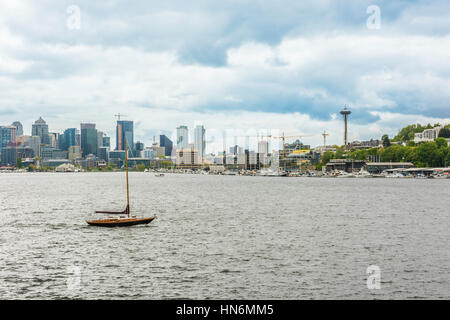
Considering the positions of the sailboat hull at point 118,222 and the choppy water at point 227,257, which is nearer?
the choppy water at point 227,257

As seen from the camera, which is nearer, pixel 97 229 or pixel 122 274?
pixel 122 274

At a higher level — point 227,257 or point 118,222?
point 118,222

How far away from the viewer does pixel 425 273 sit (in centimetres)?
3762

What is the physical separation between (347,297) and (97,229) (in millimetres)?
40863

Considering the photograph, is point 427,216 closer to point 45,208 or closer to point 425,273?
point 425,273

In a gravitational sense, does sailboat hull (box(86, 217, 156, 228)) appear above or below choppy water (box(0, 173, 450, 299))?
above

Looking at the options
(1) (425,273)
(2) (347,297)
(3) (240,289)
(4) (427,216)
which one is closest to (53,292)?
(3) (240,289)

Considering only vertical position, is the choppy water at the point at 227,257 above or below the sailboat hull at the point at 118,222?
below

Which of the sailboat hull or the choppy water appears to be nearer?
the choppy water
